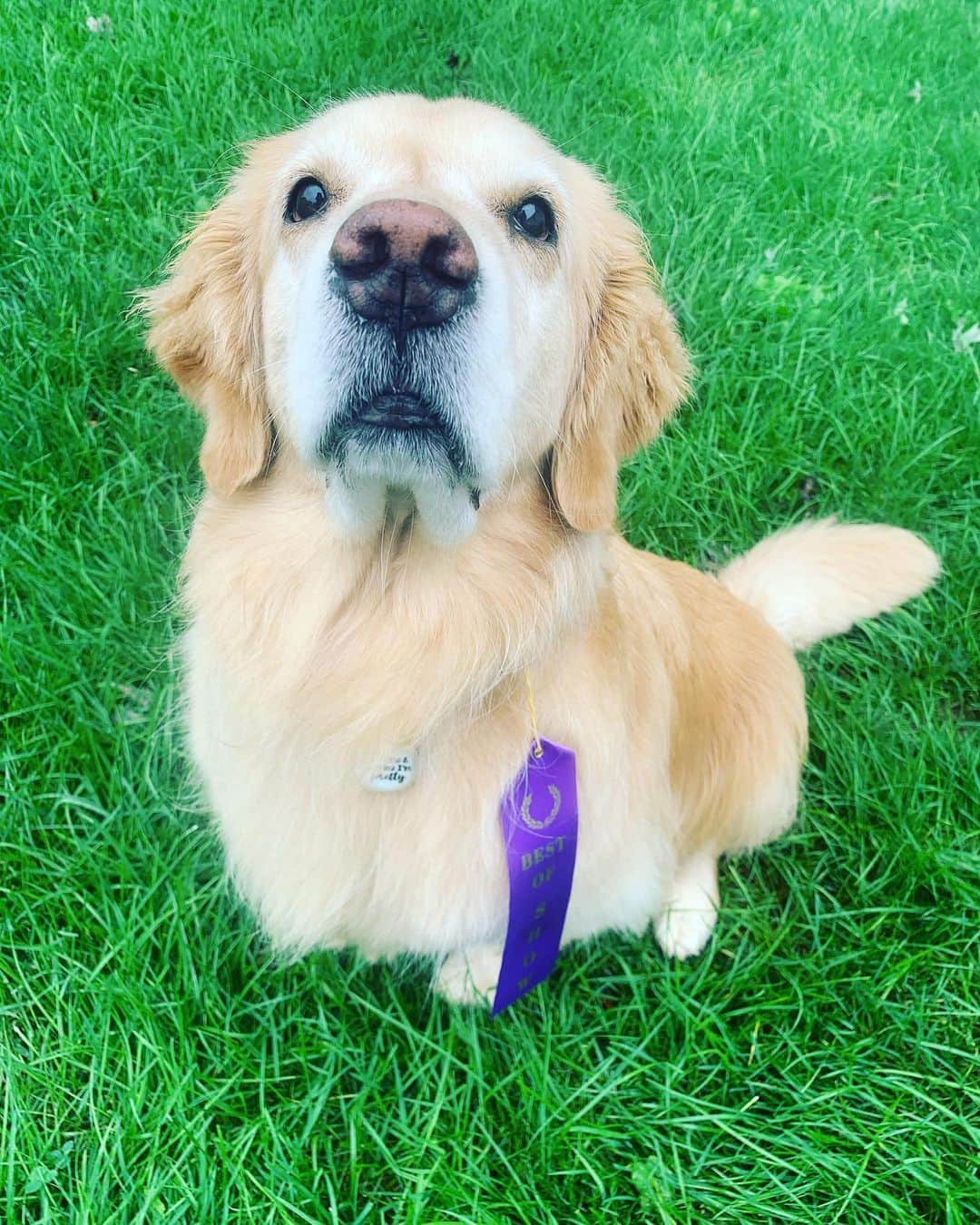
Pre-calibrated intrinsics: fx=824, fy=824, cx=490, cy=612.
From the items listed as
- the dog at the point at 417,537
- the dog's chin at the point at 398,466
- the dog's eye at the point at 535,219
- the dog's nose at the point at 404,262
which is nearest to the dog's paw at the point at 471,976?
the dog at the point at 417,537

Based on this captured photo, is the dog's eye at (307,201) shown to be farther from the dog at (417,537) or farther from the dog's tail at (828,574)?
the dog's tail at (828,574)

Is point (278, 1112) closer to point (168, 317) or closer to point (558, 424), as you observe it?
point (558, 424)

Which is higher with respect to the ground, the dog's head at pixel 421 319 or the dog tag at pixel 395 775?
the dog's head at pixel 421 319

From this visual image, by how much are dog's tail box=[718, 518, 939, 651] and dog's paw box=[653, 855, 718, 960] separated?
87 cm

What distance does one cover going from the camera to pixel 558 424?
1.82m

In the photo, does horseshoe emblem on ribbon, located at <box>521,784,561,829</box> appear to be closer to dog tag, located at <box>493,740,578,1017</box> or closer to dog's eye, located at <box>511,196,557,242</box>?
dog tag, located at <box>493,740,578,1017</box>

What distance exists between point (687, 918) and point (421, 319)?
1.76 metres

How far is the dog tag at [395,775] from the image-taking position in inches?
67.2

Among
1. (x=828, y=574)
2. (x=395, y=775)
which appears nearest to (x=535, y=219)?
(x=395, y=775)

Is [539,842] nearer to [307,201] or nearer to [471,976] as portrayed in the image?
[471,976]

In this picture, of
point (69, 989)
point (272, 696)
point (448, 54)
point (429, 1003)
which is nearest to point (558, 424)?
point (272, 696)

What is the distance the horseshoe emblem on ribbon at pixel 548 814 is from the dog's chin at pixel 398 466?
0.56 m

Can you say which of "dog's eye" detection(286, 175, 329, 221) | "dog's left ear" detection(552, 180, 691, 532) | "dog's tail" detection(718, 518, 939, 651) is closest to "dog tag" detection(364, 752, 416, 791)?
"dog's left ear" detection(552, 180, 691, 532)

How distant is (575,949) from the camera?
226 centimetres
